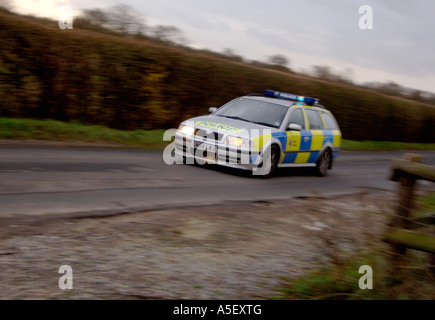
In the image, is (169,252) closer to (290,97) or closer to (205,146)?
(205,146)

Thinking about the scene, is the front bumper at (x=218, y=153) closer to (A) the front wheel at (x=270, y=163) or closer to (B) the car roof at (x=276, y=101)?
(A) the front wheel at (x=270, y=163)

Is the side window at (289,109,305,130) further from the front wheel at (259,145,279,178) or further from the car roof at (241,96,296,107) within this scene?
the front wheel at (259,145,279,178)

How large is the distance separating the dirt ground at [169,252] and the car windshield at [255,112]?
4.80 m

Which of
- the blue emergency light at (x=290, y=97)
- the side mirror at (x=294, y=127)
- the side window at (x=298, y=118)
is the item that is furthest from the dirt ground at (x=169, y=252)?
the blue emergency light at (x=290, y=97)

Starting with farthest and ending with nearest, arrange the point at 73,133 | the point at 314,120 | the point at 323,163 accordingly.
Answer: the point at 73,133 → the point at 323,163 → the point at 314,120

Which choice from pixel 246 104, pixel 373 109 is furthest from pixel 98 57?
pixel 373 109

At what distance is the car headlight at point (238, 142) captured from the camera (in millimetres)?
11094

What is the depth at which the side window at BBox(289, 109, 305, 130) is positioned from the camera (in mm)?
12578

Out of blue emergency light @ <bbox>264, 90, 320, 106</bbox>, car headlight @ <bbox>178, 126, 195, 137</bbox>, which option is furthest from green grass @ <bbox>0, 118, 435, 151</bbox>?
blue emergency light @ <bbox>264, 90, 320, 106</bbox>

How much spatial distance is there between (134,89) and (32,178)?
840 centimetres

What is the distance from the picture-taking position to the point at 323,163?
14141 mm

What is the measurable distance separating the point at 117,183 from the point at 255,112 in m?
4.38

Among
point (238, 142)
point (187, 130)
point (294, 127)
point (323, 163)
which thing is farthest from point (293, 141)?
point (187, 130)
